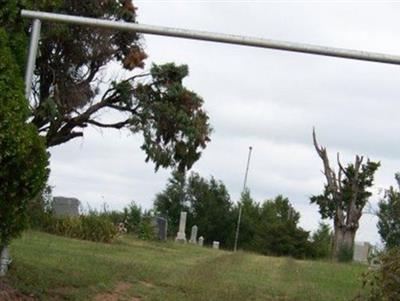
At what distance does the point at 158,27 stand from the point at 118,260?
263 inches

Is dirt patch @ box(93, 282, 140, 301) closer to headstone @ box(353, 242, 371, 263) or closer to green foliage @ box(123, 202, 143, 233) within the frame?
green foliage @ box(123, 202, 143, 233)

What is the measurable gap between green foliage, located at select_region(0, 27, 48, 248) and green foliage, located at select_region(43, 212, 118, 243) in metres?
12.7

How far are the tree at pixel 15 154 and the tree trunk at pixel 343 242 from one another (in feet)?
87.5

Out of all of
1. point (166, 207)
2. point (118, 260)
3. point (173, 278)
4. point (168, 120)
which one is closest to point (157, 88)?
point (168, 120)

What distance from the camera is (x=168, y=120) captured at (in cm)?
2917

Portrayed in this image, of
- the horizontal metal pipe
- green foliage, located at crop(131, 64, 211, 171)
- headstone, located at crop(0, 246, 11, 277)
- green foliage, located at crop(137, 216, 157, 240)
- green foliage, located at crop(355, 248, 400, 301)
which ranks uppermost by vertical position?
Answer: green foliage, located at crop(131, 64, 211, 171)

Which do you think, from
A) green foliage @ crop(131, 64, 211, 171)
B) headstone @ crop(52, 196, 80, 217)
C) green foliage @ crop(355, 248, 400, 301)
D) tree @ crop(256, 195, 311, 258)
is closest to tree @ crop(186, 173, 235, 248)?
tree @ crop(256, 195, 311, 258)

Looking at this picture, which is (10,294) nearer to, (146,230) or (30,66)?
(30,66)

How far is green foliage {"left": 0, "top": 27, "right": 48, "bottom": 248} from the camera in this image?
8.27 meters

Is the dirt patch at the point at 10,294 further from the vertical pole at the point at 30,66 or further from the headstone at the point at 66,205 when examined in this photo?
the headstone at the point at 66,205

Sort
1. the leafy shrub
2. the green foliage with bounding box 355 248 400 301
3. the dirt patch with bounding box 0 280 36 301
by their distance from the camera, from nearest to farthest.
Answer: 1. the dirt patch with bounding box 0 280 36 301
2. the green foliage with bounding box 355 248 400 301
3. the leafy shrub

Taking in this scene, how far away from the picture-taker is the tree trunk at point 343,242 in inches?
1356

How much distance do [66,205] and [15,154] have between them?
16723 millimetres

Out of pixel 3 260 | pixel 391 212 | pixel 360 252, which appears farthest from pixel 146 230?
pixel 3 260
